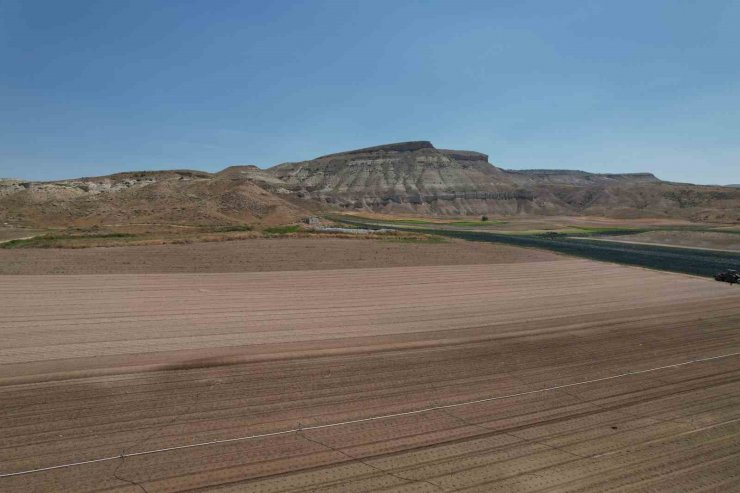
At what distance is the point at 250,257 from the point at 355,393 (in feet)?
97.2

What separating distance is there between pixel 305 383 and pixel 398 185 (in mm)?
180902

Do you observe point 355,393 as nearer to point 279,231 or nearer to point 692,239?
point 279,231

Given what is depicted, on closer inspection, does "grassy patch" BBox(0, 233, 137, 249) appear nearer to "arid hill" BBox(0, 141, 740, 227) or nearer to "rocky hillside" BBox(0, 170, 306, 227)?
"rocky hillside" BBox(0, 170, 306, 227)

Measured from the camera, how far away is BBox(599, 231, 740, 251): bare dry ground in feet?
253

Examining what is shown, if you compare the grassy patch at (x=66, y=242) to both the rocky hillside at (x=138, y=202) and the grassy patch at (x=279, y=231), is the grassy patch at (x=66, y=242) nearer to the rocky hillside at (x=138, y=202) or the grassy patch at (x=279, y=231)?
the grassy patch at (x=279, y=231)

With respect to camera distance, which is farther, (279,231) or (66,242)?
(279,231)

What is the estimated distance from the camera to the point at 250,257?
143 ft

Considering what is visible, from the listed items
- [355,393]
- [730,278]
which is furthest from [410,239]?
[355,393]

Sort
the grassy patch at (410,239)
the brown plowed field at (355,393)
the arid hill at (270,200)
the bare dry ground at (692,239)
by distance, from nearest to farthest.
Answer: the brown plowed field at (355,393)
the grassy patch at (410,239)
the bare dry ground at (692,239)
the arid hill at (270,200)

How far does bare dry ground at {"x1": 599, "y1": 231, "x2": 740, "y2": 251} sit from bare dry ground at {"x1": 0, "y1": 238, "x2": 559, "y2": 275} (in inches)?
1466

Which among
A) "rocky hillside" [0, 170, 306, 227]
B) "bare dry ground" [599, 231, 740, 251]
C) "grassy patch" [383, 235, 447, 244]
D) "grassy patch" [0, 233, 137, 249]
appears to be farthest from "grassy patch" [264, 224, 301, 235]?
"bare dry ground" [599, 231, 740, 251]

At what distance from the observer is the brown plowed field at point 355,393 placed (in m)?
11.5

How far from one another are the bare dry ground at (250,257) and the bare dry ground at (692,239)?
122 feet

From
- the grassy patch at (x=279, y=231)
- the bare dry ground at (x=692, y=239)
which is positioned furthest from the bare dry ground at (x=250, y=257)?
the bare dry ground at (x=692, y=239)
